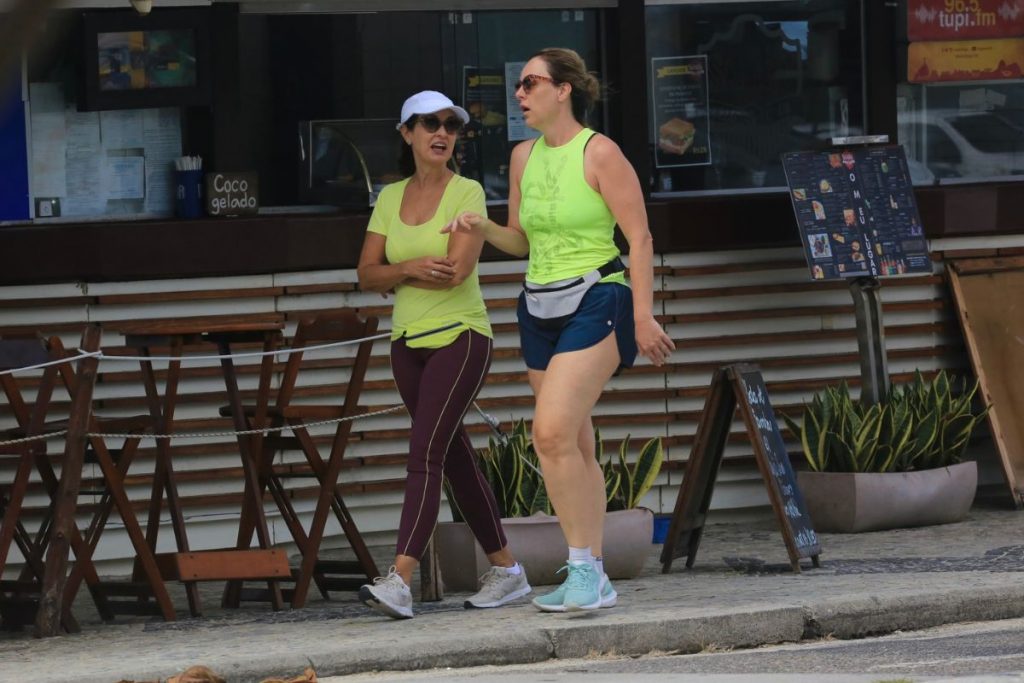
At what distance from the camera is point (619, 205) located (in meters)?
5.68

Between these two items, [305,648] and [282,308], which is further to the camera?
[282,308]

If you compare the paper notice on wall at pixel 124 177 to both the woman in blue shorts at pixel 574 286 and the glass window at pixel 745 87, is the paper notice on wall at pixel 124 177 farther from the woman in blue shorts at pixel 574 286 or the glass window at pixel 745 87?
the woman in blue shorts at pixel 574 286

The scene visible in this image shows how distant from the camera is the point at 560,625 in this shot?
5.61 metres

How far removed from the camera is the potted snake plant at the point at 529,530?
22.1ft

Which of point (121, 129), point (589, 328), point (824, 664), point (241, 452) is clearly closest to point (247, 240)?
point (121, 129)

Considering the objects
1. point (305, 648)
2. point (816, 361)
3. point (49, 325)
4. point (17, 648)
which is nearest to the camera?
point (305, 648)

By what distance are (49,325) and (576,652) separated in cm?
324

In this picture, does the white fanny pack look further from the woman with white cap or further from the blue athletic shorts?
the woman with white cap

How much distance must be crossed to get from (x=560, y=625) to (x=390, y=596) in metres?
0.61

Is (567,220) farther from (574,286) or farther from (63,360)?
(63,360)

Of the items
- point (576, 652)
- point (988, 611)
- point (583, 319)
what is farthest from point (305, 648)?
point (988, 611)

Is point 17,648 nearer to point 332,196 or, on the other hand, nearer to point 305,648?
point 305,648

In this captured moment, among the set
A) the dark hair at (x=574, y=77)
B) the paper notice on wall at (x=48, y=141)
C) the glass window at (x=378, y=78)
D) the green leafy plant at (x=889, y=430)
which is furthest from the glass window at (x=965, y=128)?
the paper notice on wall at (x=48, y=141)

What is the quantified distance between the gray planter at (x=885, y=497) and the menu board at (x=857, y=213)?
98 centimetres
